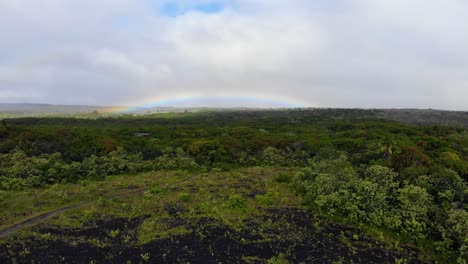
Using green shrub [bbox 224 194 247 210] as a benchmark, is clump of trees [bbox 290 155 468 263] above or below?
above

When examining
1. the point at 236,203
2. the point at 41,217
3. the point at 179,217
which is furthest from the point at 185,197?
the point at 41,217

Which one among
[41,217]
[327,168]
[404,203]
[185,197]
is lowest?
[41,217]

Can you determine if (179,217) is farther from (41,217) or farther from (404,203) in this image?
(404,203)

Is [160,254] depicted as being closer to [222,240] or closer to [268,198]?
[222,240]

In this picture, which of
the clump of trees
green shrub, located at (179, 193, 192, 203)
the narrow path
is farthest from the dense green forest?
green shrub, located at (179, 193, 192, 203)

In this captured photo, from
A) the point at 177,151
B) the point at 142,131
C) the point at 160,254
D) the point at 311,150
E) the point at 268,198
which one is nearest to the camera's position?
the point at 160,254

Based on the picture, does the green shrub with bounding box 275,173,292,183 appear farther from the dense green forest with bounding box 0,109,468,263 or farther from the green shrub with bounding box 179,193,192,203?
the green shrub with bounding box 179,193,192,203

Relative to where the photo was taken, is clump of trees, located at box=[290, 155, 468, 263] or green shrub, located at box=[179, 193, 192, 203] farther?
green shrub, located at box=[179, 193, 192, 203]

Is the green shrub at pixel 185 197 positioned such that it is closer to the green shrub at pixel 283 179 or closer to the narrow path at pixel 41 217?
the narrow path at pixel 41 217

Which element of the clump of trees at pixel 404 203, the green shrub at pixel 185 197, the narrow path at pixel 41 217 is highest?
the clump of trees at pixel 404 203

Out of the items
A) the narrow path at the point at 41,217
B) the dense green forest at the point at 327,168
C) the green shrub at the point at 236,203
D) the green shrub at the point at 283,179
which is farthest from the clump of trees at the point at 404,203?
the narrow path at the point at 41,217

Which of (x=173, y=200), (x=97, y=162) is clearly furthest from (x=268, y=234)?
(x=97, y=162)
